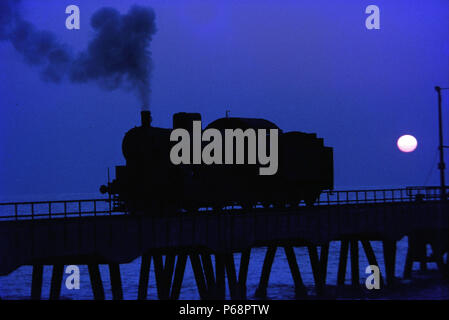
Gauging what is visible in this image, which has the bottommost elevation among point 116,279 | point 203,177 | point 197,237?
point 116,279

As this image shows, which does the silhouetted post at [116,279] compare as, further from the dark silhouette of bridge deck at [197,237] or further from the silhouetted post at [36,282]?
the silhouetted post at [36,282]

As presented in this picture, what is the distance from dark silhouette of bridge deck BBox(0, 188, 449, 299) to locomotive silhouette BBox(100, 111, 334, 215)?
1.07m

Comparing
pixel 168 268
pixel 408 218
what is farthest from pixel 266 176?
pixel 408 218

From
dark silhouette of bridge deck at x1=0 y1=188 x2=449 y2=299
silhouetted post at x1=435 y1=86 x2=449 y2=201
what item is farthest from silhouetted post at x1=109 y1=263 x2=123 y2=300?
silhouetted post at x1=435 y1=86 x2=449 y2=201

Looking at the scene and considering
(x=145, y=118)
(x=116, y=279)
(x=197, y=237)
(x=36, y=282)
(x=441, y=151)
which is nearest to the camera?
(x=116, y=279)

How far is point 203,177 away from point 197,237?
3.18 m

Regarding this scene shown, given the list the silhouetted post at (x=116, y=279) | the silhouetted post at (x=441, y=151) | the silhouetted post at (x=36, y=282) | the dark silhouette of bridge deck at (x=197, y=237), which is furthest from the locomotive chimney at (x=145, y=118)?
the silhouetted post at (x=441, y=151)

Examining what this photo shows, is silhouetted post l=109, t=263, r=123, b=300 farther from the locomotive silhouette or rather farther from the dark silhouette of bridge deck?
the locomotive silhouette

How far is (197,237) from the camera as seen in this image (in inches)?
1174

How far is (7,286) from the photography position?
77.3 m

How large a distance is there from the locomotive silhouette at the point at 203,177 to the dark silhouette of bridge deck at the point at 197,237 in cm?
107

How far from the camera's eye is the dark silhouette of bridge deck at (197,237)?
82.0 feet

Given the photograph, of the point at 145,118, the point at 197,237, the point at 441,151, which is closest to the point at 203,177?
the point at 197,237

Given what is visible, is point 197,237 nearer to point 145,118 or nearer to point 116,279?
point 116,279
